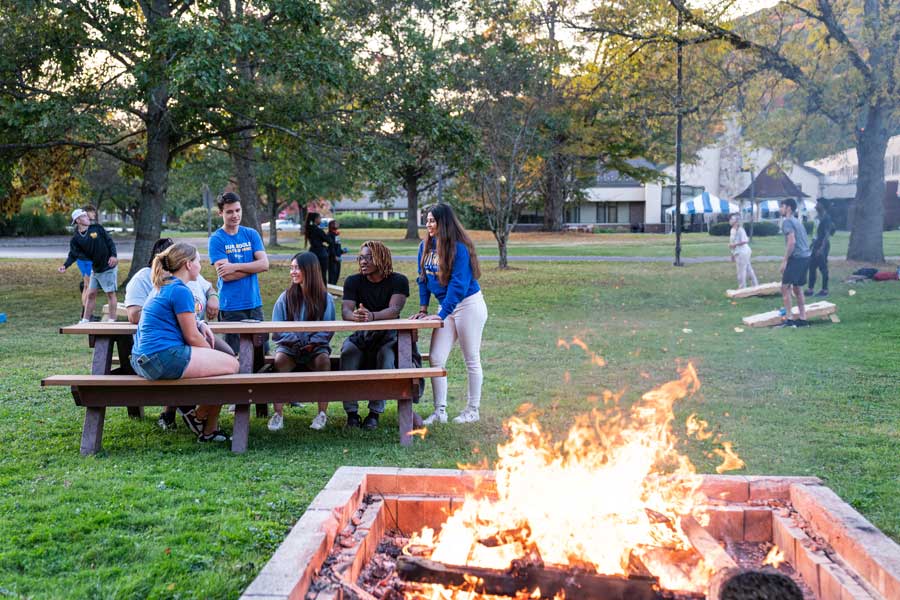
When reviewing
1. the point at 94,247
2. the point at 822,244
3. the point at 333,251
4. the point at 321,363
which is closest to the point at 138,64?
the point at 94,247

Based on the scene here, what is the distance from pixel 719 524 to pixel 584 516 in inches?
33.3

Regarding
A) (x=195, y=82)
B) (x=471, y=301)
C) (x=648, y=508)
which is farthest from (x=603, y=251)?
(x=648, y=508)

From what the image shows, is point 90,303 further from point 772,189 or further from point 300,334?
point 772,189

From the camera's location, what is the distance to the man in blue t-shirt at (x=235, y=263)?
7.32 m

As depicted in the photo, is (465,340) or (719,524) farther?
(465,340)

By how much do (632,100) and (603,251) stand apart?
12179 millimetres

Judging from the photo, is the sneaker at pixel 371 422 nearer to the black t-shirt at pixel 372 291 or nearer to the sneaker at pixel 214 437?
the black t-shirt at pixel 372 291

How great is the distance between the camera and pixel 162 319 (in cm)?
553

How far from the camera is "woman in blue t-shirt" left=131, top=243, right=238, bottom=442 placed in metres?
5.51

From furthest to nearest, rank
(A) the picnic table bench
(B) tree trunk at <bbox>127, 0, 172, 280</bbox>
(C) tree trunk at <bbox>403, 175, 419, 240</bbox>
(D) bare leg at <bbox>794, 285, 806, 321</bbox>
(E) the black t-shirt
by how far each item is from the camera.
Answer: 1. (C) tree trunk at <bbox>403, 175, 419, 240</bbox>
2. (B) tree trunk at <bbox>127, 0, 172, 280</bbox>
3. (D) bare leg at <bbox>794, 285, 806, 321</bbox>
4. (E) the black t-shirt
5. (A) the picnic table bench

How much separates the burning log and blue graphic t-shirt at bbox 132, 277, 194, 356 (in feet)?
9.26

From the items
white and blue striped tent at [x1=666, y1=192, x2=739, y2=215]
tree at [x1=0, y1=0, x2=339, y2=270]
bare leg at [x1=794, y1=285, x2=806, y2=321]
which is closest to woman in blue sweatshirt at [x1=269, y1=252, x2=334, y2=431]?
tree at [x1=0, y1=0, x2=339, y2=270]

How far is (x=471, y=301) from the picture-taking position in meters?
6.68

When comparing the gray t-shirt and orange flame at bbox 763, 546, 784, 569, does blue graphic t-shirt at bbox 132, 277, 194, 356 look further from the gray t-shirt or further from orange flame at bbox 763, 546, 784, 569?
the gray t-shirt
